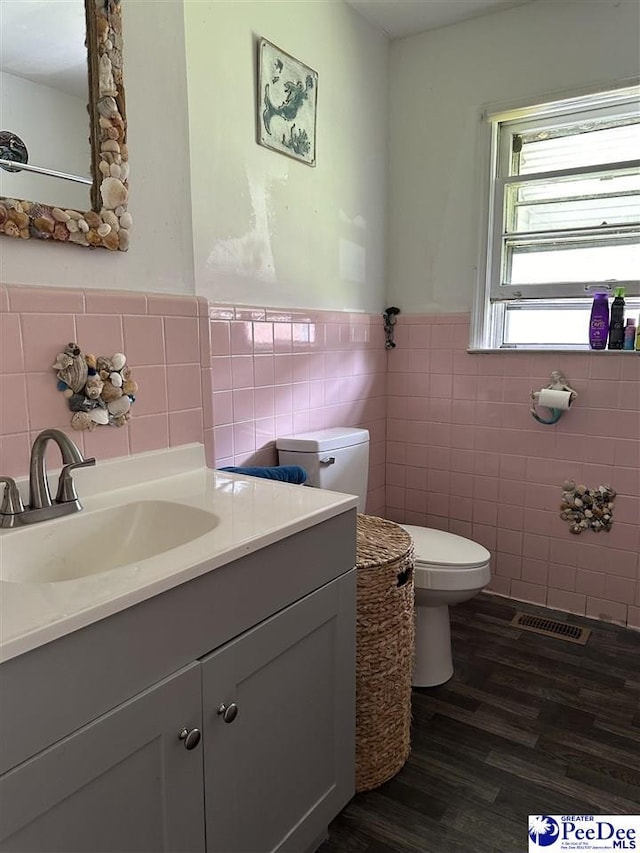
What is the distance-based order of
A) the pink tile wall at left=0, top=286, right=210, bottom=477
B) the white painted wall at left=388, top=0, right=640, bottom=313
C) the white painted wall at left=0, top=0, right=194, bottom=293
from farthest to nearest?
the white painted wall at left=388, top=0, right=640, bottom=313 → the white painted wall at left=0, top=0, right=194, bottom=293 → the pink tile wall at left=0, top=286, right=210, bottom=477

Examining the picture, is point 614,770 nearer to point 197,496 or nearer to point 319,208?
point 197,496

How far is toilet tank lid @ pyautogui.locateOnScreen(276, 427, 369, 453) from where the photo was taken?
6.62ft

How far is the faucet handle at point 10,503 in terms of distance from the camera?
1.12 m

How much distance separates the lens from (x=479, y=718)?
181 centimetres

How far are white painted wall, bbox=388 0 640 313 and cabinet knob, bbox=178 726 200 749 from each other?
2043mm

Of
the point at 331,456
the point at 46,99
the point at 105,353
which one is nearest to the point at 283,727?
the point at 105,353

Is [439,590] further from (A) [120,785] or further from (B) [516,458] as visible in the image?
(A) [120,785]

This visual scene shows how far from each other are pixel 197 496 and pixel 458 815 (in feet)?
3.39

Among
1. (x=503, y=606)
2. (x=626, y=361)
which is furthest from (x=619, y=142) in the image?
(x=503, y=606)

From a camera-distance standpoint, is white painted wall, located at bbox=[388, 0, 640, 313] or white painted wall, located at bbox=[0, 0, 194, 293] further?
white painted wall, located at bbox=[388, 0, 640, 313]

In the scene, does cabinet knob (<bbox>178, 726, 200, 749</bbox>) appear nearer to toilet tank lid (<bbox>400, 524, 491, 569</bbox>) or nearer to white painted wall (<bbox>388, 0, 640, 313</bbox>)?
Answer: toilet tank lid (<bbox>400, 524, 491, 569</bbox>)

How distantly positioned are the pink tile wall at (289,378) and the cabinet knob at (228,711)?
79cm

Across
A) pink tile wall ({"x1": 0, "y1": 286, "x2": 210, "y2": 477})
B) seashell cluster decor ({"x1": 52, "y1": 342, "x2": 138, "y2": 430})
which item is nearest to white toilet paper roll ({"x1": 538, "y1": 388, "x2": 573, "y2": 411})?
pink tile wall ({"x1": 0, "y1": 286, "x2": 210, "y2": 477})

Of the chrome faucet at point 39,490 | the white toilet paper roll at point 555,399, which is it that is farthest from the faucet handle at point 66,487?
the white toilet paper roll at point 555,399
